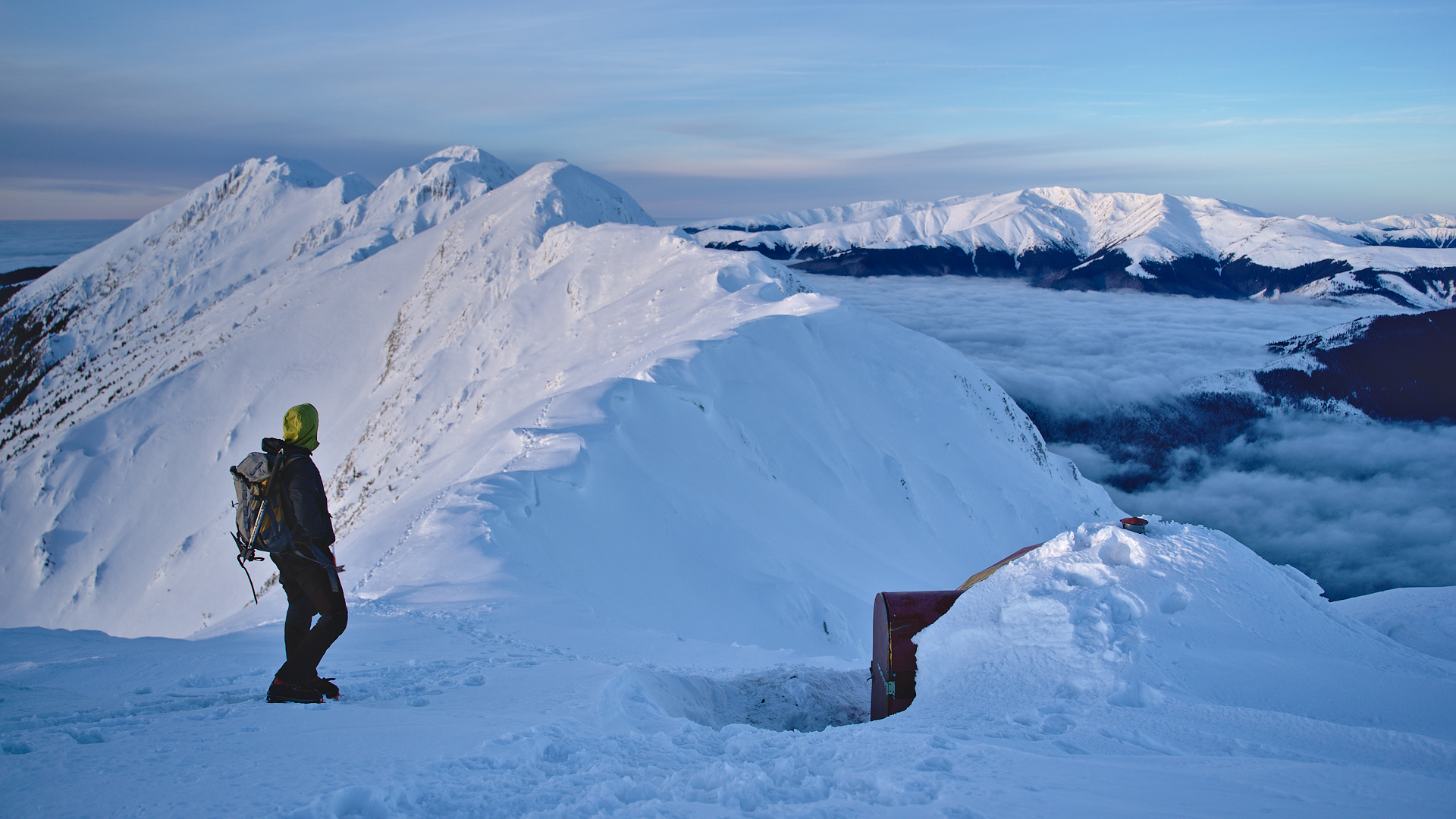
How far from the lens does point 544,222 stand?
204ft

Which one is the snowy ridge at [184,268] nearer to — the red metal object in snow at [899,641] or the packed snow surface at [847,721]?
the packed snow surface at [847,721]

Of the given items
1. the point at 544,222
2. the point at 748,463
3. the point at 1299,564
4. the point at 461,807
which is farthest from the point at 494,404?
the point at 1299,564

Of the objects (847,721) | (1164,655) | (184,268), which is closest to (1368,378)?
(847,721)

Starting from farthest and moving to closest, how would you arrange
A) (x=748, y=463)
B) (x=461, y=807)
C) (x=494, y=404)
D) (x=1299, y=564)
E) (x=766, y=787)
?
(x=1299, y=564) → (x=494, y=404) → (x=748, y=463) → (x=766, y=787) → (x=461, y=807)

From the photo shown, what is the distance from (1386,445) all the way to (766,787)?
640 ft

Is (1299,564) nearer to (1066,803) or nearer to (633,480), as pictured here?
(633,480)

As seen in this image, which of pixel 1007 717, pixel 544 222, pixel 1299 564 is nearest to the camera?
pixel 1007 717

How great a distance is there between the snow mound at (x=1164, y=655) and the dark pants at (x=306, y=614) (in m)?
4.20

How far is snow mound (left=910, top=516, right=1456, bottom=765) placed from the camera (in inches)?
181

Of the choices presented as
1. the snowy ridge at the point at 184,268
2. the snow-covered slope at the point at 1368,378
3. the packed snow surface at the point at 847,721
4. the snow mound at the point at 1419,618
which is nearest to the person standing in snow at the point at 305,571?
the packed snow surface at the point at 847,721

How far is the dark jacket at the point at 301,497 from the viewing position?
475 centimetres

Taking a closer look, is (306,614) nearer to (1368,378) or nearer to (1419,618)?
(1419,618)

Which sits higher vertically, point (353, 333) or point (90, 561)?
point (353, 333)

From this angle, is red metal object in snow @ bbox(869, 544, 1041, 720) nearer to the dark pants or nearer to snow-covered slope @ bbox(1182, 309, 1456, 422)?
the dark pants
